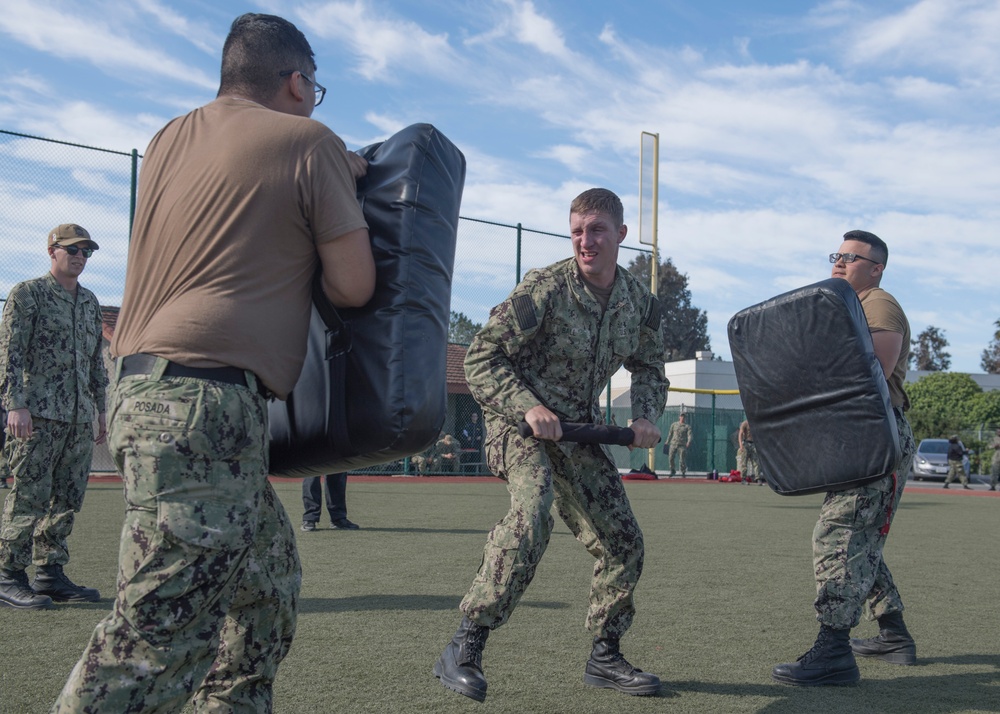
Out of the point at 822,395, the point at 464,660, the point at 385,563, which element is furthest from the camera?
the point at 385,563

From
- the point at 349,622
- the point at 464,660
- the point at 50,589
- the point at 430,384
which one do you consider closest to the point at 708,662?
the point at 464,660

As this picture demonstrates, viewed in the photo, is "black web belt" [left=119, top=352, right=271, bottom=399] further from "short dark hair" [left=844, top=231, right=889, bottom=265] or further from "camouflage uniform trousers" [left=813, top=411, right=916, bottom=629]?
"short dark hair" [left=844, top=231, right=889, bottom=265]

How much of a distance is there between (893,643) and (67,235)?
4.72 m

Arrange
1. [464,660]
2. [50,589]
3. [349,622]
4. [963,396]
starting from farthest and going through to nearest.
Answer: [963,396]
[50,589]
[349,622]
[464,660]

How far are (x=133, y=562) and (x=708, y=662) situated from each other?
9.37 feet

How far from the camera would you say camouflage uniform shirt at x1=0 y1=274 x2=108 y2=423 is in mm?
4887

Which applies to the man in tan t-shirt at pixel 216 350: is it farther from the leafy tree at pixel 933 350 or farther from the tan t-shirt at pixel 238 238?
the leafy tree at pixel 933 350

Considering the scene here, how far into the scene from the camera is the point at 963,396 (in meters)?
45.5

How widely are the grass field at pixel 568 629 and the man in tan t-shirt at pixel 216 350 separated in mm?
1371

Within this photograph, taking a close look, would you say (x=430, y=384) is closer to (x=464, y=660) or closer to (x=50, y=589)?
(x=464, y=660)

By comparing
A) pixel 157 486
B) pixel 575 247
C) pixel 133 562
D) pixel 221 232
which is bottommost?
pixel 133 562

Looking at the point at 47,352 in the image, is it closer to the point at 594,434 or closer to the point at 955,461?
the point at 594,434

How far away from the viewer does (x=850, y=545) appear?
13.0 feet

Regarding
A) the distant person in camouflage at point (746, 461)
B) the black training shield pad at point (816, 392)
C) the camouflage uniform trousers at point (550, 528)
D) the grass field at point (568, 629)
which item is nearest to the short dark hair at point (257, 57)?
the camouflage uniform trousers at point (550, 528)
